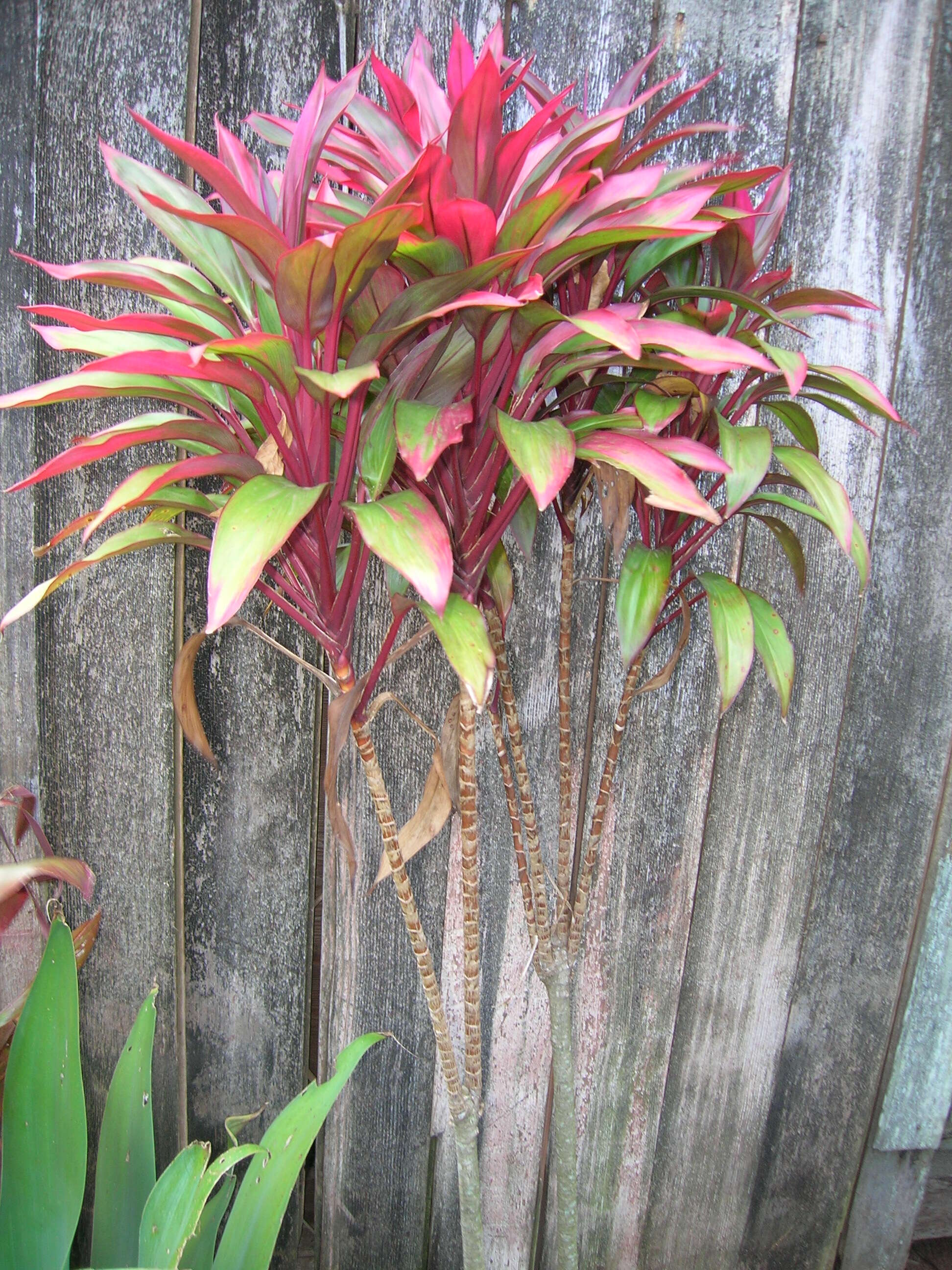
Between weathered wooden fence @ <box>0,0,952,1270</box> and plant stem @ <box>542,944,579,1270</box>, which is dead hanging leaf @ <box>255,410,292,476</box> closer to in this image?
weathered wooden fence @ <box>0,0,952,1270</box>

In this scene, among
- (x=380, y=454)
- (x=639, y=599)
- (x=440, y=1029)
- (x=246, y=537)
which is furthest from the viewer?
(x=440, y=1029)

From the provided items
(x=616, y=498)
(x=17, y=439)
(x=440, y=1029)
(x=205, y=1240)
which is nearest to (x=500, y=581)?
(x=616, y=498)

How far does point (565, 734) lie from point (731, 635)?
0.26m

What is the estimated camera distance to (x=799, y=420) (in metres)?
0.77

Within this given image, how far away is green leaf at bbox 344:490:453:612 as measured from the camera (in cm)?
51

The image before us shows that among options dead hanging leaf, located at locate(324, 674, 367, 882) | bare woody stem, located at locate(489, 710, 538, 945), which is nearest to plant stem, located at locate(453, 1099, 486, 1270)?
bare woody stem, located at locate(489, 710, 538, 945)

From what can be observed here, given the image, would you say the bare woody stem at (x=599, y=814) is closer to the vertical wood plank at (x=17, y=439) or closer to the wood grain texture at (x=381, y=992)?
the wood grain texture at (x=381, y=992)

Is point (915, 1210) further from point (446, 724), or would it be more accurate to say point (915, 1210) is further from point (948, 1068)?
point (446, 724)

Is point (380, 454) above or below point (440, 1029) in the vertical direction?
above

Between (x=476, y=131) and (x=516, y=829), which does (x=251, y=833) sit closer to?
(x=516, y=829)

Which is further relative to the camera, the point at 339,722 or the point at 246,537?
the point at 339,722

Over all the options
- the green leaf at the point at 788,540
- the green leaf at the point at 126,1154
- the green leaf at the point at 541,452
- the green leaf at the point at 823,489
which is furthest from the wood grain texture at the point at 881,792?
the green leaf at the point at 126,1154

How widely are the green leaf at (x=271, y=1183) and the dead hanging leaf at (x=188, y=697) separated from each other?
1.19ft

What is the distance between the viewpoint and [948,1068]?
1.20 metres
